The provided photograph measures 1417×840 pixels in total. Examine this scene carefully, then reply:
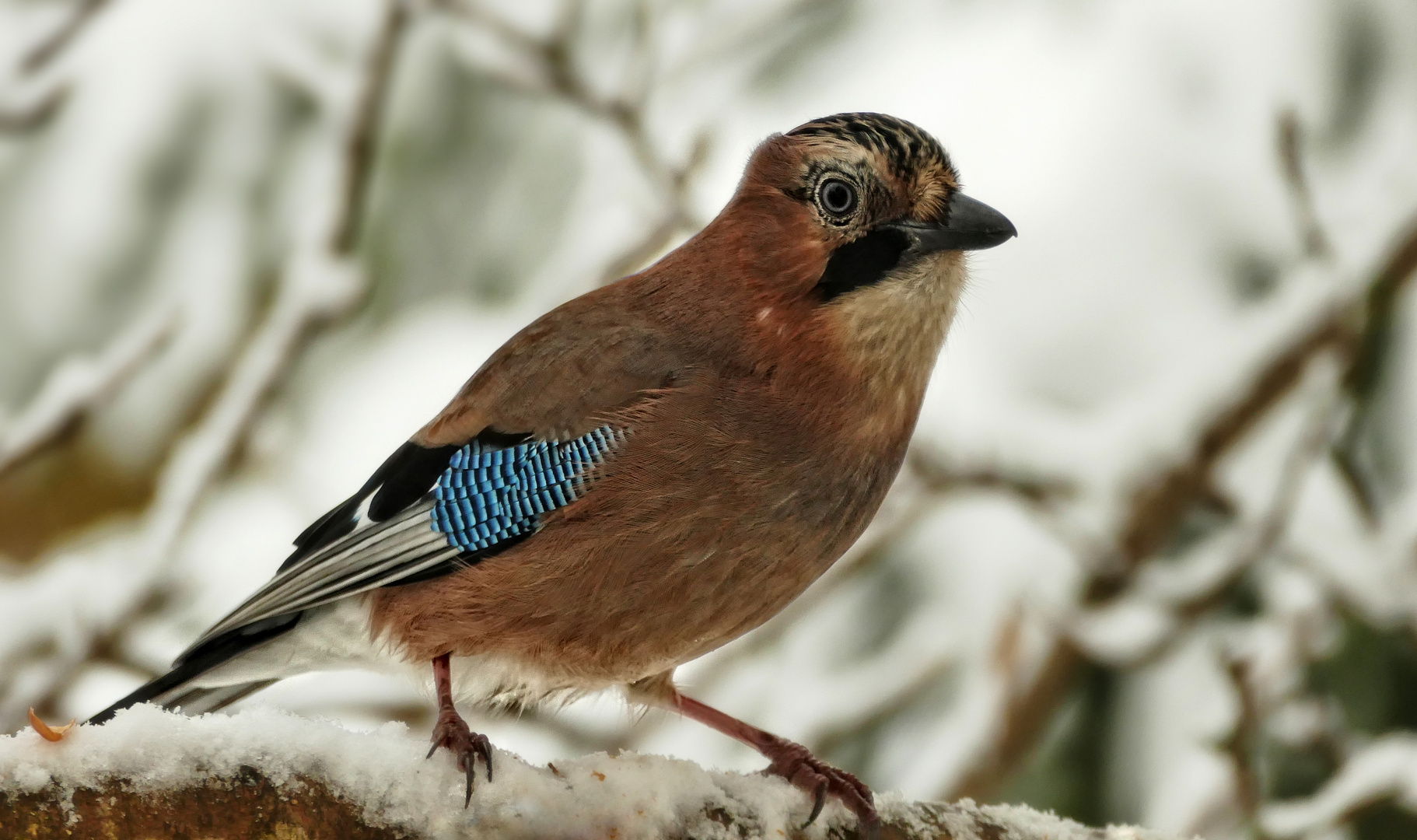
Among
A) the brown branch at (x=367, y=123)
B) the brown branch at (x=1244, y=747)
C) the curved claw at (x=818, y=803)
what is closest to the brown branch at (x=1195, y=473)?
the brown branch at (x=1244, y=747)

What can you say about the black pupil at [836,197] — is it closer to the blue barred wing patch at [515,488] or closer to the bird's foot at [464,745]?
the blue barred wing patch at [515,488]

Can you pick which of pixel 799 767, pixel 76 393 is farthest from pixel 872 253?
pixel 76 393

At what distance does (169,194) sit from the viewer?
17.1 feet

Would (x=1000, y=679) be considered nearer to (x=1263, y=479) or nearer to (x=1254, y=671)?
(x=1254, y=671)

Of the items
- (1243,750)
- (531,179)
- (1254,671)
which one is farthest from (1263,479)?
(531,179)

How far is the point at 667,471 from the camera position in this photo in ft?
8.97

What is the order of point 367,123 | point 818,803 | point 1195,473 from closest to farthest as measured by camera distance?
point 818,803
point 1195,473
point 367,123

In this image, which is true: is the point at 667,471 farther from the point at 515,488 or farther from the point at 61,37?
the point at 61,37

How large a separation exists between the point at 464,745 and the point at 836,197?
1224 mm

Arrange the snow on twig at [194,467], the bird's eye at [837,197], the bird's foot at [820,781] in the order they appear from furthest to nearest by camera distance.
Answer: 1. the snow on twig at [194,467]
2. the bird's eye at [837,197]
3. the bird's foot at [820,781]

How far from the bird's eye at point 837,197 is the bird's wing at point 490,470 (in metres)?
0.42

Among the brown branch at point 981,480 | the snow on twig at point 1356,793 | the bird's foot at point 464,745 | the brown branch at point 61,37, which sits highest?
the brown branch at point 61,37

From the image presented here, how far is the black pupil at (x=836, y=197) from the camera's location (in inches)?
113

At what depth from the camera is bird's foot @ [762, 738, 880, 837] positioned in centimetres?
260
